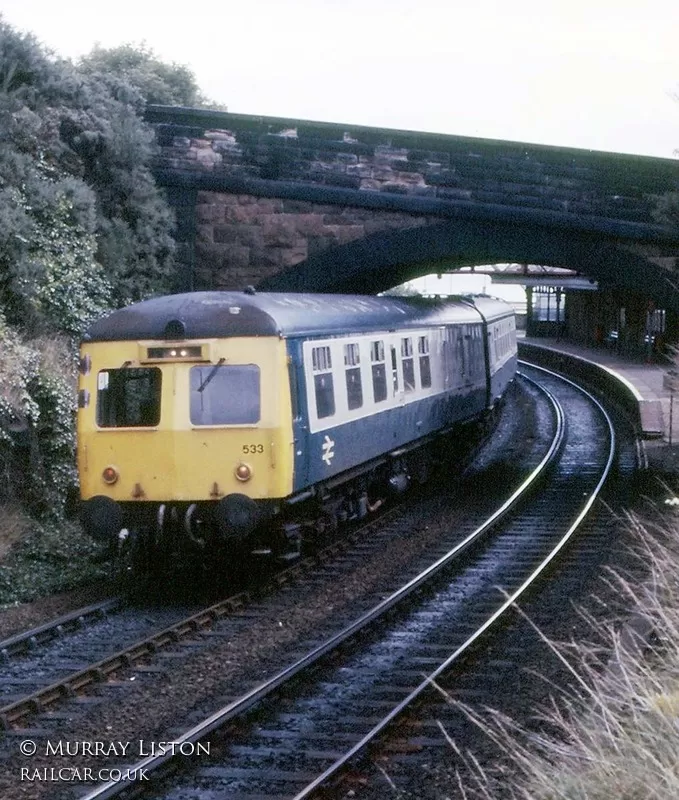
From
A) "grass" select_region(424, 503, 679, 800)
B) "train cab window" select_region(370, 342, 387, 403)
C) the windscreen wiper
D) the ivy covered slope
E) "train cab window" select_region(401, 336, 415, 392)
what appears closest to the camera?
"grass" select_region(424, 503, 679, 800)

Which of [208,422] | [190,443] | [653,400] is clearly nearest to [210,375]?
[208,422]

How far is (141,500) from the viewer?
37.7 feet

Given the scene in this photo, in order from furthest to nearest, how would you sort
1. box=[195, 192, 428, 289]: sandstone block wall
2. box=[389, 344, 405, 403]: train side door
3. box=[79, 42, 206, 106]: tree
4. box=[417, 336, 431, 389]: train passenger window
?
1. box=[79, 42, 206, 106]: tree
2. box=[195, 192, 428, 289]: sandstone block wall
3. box=[417, 336, 431, 389]: train passenger window
4. box=[389, 344, 405, 403]: train side door

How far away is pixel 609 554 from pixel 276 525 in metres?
4.23

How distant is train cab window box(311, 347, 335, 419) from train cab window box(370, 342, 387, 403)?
169 cm

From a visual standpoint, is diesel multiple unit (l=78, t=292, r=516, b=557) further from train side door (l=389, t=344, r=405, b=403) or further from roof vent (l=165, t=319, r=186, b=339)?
train side door (l=389, t=344, r=405, b=403)

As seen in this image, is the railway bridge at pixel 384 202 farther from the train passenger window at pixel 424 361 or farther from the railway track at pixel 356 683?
the railway track at pixel 356 683

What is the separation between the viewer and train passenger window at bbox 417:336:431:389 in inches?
655

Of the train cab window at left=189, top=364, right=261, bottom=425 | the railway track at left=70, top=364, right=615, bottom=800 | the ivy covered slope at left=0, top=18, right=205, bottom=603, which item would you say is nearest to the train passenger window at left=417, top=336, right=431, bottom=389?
the railway track at left=70, top=364, right=615, bottom=800

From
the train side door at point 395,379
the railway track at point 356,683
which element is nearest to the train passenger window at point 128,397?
the railway track at point 356,683

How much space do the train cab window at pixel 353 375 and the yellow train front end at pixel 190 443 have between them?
6.59 feet

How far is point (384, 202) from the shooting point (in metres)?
19.7

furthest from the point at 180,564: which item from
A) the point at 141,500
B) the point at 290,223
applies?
the point at 290,223

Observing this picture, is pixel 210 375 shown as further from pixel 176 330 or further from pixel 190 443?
pixel 190 443
